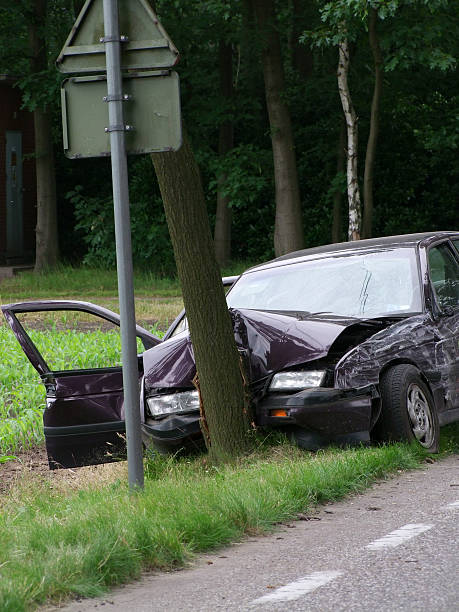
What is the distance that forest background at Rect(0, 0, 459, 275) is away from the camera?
1049 inches

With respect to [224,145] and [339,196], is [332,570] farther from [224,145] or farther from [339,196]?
[224,145]

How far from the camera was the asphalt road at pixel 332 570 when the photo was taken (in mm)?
5008

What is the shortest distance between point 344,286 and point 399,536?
3849mm

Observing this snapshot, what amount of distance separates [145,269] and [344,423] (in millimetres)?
21578

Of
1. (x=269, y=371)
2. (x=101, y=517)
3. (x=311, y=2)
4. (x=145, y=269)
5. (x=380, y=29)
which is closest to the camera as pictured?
(x=101, y=517)

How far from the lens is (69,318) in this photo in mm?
19656

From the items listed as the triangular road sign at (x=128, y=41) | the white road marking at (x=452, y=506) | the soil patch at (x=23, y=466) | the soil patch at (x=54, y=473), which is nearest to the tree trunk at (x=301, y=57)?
the soil patch at (x=23, y=466)

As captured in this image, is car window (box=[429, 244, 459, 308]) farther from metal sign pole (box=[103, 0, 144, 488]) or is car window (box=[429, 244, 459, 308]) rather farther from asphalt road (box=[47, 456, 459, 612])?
metal sign pole (box=[103, 0, 144, 488])

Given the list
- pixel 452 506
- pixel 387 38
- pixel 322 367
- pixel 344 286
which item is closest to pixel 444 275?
pixel 344 286

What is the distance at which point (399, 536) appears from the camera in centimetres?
616

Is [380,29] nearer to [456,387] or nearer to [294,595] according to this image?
[456,387]

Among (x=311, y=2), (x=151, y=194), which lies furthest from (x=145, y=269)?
(x=311, y=2)

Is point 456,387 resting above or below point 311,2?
below

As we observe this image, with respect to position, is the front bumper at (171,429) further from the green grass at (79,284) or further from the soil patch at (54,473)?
the green grass at (79,284)
